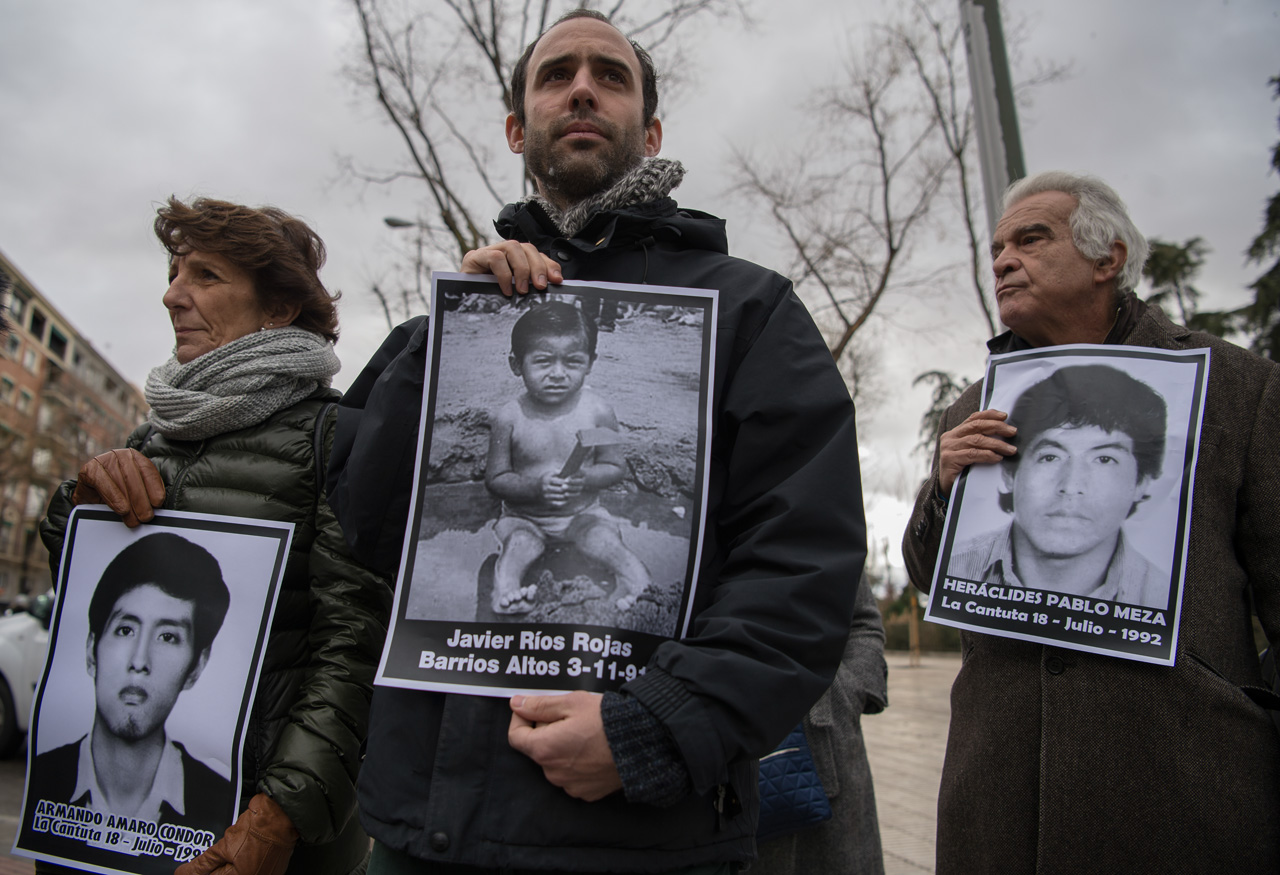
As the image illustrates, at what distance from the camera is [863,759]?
8.32 feet

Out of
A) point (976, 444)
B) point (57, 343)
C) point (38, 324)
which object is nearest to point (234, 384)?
point (976, 444)

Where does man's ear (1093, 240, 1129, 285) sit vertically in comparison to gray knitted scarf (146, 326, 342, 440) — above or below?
above

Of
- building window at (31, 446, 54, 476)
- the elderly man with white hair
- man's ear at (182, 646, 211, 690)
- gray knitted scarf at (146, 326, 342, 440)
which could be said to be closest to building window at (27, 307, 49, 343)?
building window at (31, 446, 54, 476)

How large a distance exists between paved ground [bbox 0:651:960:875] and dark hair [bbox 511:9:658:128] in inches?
146

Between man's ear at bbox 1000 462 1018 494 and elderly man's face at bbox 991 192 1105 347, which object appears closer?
man's ear at bbox 1000 462 1018 494

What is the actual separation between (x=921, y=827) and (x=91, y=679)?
483 centimetres

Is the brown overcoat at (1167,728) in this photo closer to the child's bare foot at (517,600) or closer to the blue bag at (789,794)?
the blue bag at (789,794)

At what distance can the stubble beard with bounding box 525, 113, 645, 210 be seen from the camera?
59.9 inches

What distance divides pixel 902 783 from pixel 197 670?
598cm

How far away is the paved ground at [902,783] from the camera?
14.6 ft

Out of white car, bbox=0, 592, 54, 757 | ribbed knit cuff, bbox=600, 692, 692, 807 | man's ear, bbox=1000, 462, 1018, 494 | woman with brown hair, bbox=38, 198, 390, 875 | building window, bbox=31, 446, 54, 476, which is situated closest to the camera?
ribbed knit cuff, bbox=600, 692, 692, 807

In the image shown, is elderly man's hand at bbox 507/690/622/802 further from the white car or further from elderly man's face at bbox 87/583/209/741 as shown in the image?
the white car

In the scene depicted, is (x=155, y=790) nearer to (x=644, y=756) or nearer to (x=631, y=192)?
(x=644, y=756)

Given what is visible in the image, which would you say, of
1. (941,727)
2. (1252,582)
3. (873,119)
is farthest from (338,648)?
(873,119)
